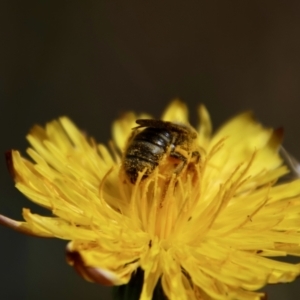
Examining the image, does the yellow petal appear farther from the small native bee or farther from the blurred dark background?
the blurred dark background

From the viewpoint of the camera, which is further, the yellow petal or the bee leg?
the yellow petal

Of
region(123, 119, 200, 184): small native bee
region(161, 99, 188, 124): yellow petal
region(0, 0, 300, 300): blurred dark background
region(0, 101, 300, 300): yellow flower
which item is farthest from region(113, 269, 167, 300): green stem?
region(0, 0, 300, 300): blurred dark background

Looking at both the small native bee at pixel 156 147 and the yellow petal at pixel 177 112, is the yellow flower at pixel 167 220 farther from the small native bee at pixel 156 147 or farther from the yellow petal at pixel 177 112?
the yellow petal at pixel 177 112

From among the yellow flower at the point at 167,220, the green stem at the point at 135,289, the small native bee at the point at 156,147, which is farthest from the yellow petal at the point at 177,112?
the green stem at the point at 135,289

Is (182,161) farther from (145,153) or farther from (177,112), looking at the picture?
(177,112)

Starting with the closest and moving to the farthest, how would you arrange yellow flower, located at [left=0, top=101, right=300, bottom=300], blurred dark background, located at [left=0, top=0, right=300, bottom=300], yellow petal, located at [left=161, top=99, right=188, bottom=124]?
yellow flower, located at [left=0, top=101, right=300, bottom=300]
yellow petal, located at [left=161, top=99, right=188, bottom=124]
blurred dark background, located at [left=0, top=0, right=300, bottom=300]

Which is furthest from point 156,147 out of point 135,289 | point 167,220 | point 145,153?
point 135,289
